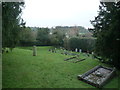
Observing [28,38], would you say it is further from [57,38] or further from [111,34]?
[111,34]

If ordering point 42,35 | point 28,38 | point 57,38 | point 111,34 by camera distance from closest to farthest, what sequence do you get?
point 111,34 < point 28,38 < point 57,38 < point 42,35

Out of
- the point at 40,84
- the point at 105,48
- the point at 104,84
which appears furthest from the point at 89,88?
the point at 105,48

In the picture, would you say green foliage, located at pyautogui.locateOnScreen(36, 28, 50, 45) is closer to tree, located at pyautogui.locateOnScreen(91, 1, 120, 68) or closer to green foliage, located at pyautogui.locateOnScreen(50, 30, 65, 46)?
green foliage, located at pyautogui.locateOnScreen(50, 30, 65, 46)

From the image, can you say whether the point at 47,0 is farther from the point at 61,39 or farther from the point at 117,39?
the point at 61,39

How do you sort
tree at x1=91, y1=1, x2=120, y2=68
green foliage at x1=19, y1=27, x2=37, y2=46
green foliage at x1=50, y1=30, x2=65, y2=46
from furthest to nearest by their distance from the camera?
green foliage at x1=50, y1=30, x2=65, y2=46, green foliage at x1=19, y1=27, x2=37, y2=46, tree at x1=91, y1=1, x2=120, y2=68

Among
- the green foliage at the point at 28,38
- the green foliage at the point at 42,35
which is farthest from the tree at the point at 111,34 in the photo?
the green foliage at the point at 42,35

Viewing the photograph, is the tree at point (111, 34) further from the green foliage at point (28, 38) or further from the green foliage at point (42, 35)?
the green foliage at point (42, 35)

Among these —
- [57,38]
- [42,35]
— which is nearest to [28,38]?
[42,35]

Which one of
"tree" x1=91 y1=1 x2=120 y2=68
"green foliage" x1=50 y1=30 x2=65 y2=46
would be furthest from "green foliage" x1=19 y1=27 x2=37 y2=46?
"tree" x1=91 y1=1 x2=120 y2=68

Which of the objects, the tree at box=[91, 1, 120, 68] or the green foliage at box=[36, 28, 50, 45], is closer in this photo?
the tree at box=[91, 1, 120, 68]

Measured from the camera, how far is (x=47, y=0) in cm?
691

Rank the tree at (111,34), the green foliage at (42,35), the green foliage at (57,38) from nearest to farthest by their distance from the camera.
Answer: the tree at (111,34) → the green foliage at (57,38) → the green foliage at (42,35)

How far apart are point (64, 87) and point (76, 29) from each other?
2008 centimetres

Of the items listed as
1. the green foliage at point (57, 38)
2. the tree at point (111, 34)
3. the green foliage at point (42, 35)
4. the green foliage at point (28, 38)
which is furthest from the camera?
the green foliage at point (42, 35)
